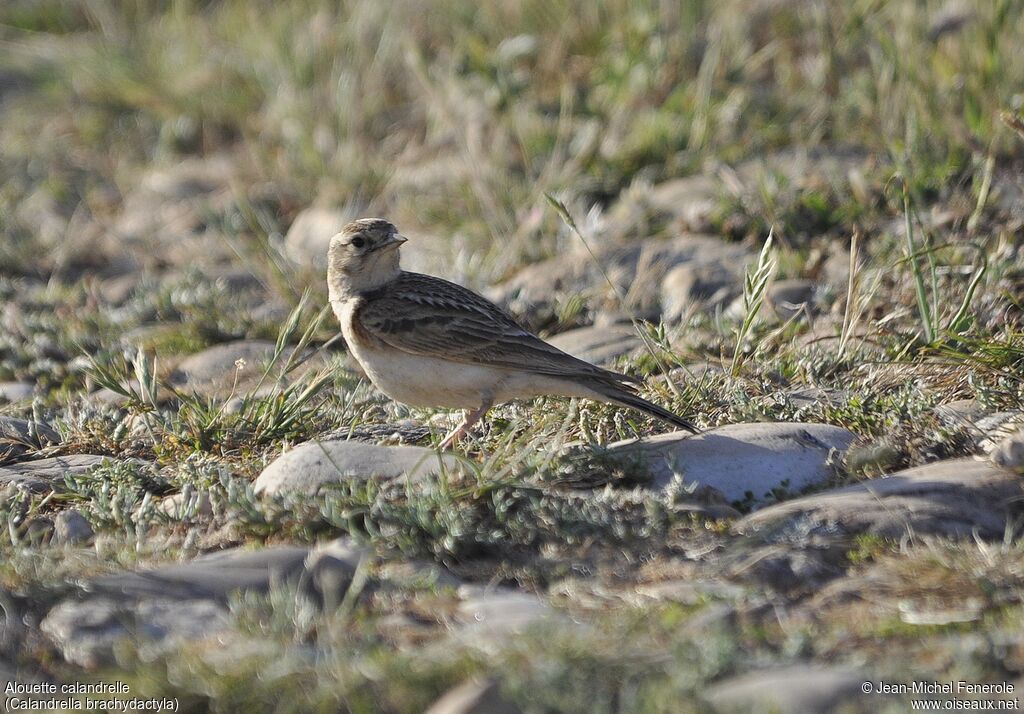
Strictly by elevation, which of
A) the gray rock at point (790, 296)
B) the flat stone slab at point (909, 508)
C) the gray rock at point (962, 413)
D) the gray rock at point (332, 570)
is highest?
the gray rock at point (332, 570)

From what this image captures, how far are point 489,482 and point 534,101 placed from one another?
17.6 ft

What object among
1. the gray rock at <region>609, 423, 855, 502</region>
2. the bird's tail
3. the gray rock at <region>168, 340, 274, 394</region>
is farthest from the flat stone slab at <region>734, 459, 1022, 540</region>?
the gray rock at <region>168, 340, 274, 394</region>

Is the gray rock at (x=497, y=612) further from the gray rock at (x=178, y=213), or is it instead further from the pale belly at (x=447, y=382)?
the gray rock at (x=178, y=213)

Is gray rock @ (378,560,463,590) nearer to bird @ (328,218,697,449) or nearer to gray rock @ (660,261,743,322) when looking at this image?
bird @ (328,218,697,449)

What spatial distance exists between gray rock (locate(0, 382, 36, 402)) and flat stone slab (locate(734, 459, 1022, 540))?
401 cm

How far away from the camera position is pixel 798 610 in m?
3.90

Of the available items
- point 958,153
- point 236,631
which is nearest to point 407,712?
point 236,631

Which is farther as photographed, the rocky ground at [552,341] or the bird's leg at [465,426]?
the bird's leg at [465,426]

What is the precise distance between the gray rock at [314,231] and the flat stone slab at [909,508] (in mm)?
4709

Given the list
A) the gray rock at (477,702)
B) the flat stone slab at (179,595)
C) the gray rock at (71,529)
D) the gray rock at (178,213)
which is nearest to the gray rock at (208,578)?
the flat stone slab at (179,595)

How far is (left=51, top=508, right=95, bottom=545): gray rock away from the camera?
4.63 meters

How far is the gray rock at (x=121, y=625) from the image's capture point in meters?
3.71

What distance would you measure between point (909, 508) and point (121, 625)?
262 centimetres

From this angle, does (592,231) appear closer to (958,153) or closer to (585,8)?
(958,153)
